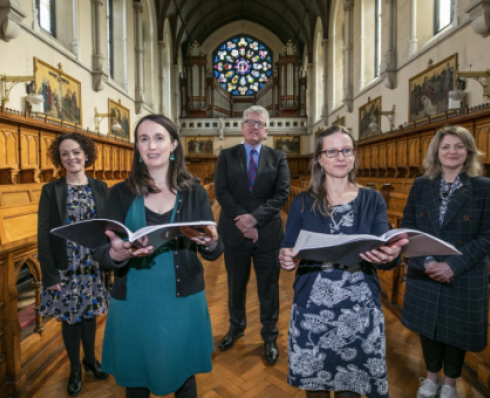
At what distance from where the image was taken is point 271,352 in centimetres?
240

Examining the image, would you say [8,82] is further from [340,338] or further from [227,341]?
[340,338]

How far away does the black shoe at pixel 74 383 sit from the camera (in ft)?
6.65

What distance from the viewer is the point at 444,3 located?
819cm

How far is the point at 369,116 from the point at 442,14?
12.6 ft

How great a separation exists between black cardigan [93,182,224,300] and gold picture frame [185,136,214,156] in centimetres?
1882

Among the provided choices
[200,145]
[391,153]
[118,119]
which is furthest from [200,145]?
[391,153]

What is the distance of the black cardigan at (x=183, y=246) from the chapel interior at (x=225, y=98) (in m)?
0.74

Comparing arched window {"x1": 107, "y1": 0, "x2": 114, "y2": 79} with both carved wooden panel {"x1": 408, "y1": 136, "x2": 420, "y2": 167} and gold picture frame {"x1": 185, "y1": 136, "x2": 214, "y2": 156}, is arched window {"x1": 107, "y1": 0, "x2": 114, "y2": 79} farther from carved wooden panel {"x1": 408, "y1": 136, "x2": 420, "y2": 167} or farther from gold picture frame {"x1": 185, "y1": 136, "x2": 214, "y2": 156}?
carved wooden panel {"x1": 408, "y1": 136, "x2": 420, "y2": 167}

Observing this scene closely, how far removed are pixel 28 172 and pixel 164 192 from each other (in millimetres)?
7045

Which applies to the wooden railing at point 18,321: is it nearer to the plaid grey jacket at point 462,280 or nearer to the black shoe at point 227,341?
the black shoe at point 227,341

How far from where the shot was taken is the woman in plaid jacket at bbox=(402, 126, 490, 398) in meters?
1.73

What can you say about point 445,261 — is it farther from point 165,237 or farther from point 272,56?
point 272,56

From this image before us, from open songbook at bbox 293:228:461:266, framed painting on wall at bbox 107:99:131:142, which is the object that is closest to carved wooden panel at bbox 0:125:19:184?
framed painting on wall at bbox 107:99:131:142

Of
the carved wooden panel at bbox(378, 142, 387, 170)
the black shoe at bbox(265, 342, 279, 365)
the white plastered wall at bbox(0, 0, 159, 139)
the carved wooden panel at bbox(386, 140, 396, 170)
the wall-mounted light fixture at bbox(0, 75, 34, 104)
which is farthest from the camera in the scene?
the carved wooden panel at bbox(378, 142, 387, 170)
